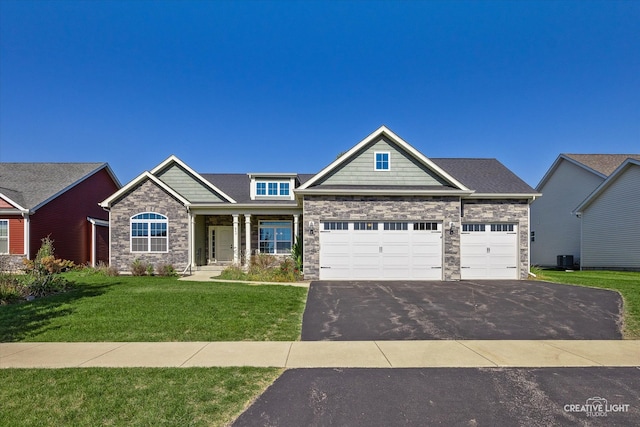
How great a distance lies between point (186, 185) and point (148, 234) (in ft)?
11.5

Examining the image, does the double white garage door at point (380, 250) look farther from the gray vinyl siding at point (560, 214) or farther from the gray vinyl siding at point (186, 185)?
the gray vinyl siding at point (560, 214)

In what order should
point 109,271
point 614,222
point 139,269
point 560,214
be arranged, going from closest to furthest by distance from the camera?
1. point 109,271
2. point 139,269
3. point 614,222
4. point 560,214

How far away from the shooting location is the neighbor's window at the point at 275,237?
828 inches

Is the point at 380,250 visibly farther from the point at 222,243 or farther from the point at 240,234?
the point at 222,243

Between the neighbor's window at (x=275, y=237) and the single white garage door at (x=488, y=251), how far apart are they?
9.53 meters

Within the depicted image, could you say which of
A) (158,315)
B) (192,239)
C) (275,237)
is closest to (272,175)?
(275,237)

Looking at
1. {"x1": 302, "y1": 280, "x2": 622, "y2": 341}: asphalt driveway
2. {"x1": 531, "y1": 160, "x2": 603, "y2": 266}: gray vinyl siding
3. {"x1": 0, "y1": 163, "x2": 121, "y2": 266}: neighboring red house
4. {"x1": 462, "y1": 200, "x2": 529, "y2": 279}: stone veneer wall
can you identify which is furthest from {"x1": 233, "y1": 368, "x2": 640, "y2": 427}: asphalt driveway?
{"x1": 531, "y1": 160, "x2": 603, "y2": 266}: gray vinyl siding

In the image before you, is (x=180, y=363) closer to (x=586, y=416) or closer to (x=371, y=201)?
(x=586, y=416)

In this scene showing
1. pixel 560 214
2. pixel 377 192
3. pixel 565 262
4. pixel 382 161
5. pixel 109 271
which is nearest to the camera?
→ pixel 377 192

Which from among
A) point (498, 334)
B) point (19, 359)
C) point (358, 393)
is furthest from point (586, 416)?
point (19, 359)

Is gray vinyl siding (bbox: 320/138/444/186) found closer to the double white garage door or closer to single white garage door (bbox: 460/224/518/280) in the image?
the double white garage door

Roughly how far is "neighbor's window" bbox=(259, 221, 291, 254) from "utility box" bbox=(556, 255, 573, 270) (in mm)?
20202

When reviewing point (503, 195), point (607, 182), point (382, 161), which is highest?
point (382, 161)

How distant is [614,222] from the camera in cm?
2253
